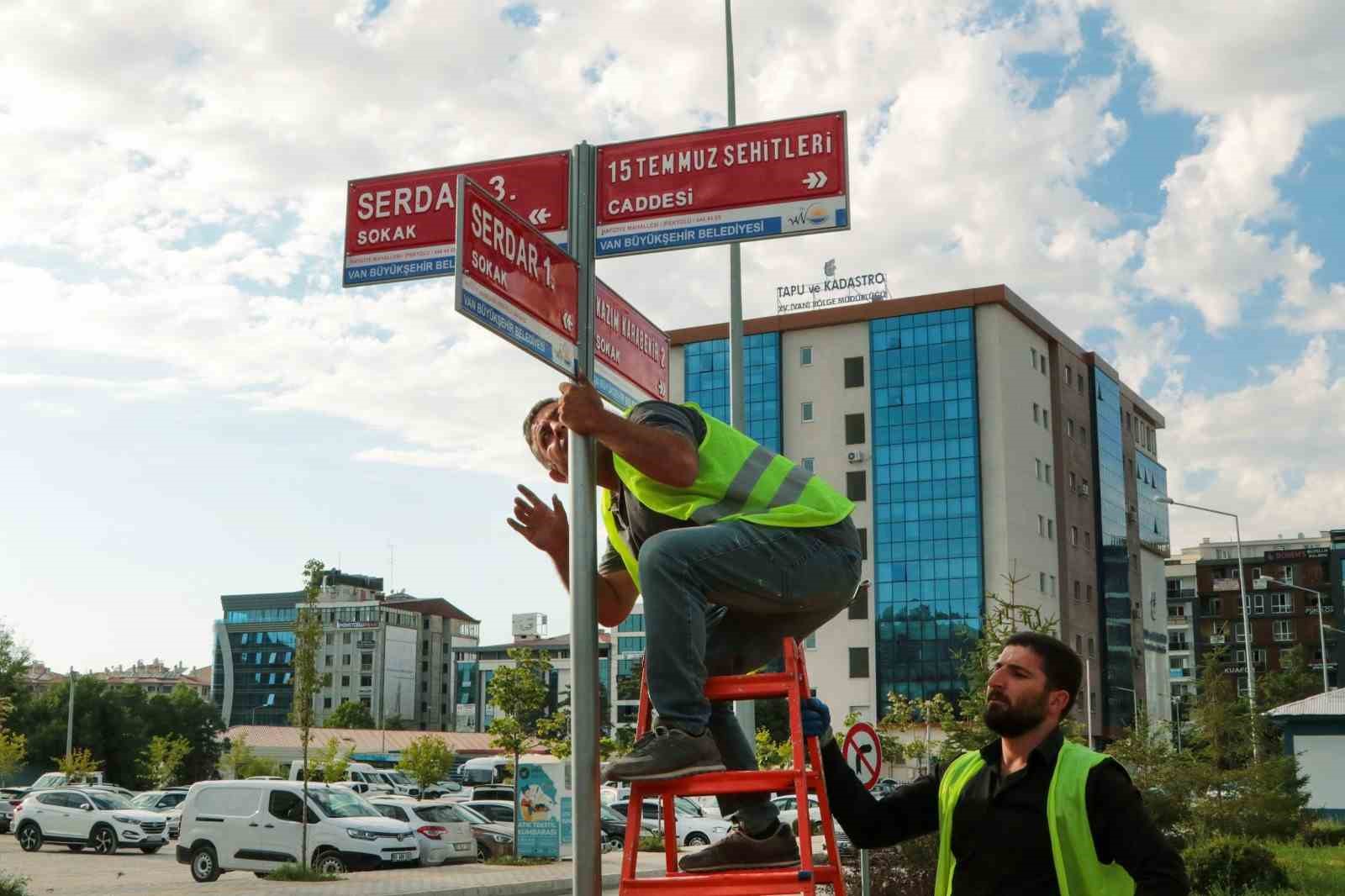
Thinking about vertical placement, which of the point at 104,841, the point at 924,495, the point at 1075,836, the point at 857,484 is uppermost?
the point at 857,484

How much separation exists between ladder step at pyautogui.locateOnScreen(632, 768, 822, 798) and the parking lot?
18.1 m

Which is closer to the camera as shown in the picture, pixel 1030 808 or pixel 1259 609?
pixel 1030 808

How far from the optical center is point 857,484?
79812 mm

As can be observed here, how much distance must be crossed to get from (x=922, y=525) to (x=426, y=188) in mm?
75116

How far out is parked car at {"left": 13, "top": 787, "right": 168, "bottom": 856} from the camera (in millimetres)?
37719

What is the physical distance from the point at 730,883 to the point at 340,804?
27426 millimetres

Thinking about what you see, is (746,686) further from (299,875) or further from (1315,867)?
(299,875)

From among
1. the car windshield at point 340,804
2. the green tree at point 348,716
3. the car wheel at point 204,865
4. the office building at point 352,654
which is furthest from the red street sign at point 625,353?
the office building at point 352,654

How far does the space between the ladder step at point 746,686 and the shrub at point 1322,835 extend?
28.6 meters

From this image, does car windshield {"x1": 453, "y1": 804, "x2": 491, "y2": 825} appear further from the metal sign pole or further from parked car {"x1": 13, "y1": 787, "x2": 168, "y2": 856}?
the metal sign pole

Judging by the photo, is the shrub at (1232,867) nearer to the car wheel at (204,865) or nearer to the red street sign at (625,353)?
the red street sign at (625,353)

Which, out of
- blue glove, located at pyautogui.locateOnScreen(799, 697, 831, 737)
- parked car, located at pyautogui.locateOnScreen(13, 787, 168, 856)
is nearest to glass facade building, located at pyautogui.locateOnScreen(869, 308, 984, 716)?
parked car, located at pyautogui.locateOnScreen(13, 787, 168, 856)

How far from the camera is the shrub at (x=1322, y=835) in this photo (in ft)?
96.9

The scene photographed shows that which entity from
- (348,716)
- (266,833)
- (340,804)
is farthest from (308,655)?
(348,716)
